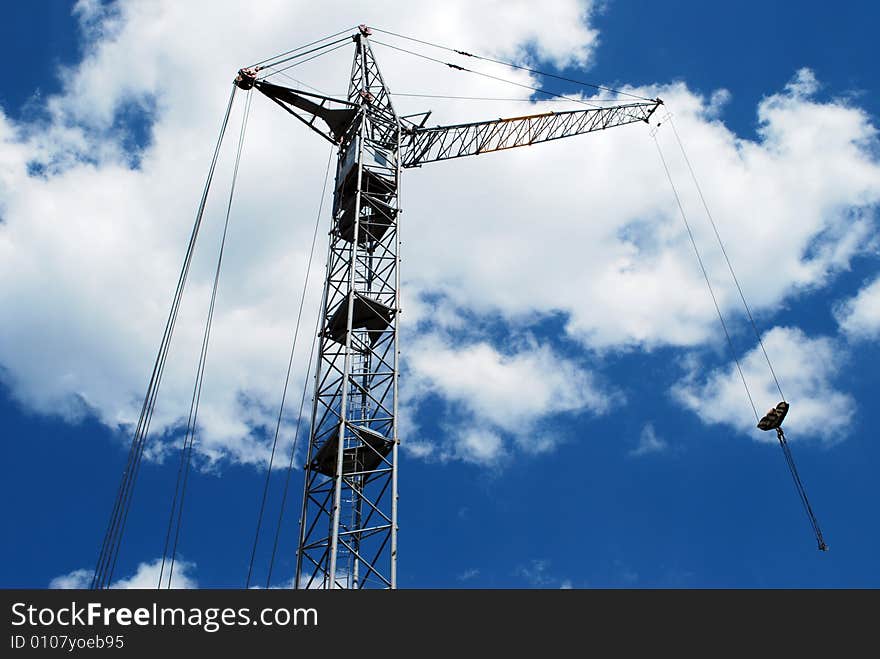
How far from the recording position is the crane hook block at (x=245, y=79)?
1714 inches

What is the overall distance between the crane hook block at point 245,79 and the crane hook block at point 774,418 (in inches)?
1220

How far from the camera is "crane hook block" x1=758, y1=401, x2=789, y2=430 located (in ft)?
111

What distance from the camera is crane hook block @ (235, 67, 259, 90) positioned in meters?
43.5

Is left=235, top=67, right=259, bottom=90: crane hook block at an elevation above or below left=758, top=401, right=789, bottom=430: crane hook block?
above

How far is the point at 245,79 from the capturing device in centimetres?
4356

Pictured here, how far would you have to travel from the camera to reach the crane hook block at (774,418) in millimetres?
33875

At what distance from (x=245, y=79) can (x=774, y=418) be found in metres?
31.7

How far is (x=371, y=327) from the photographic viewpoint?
36375mm

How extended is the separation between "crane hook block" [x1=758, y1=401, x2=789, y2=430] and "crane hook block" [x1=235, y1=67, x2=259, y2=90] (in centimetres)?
3098

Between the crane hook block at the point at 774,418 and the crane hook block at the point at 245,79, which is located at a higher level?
the crane hook block at the point at 245,79
